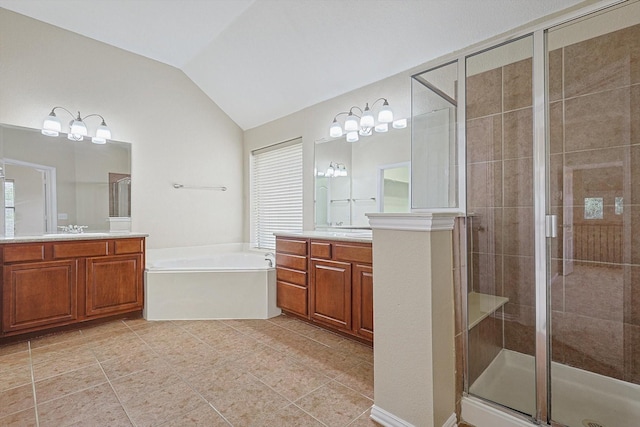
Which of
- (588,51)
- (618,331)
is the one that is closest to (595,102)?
(588,51)

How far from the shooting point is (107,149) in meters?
3.52

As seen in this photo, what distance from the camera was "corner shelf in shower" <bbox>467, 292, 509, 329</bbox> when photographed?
1752mm

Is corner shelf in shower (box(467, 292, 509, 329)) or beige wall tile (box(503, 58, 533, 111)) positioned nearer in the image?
corner shelf in shower (box(467, 292, 509, 329))

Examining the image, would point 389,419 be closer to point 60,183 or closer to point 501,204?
point 501,204

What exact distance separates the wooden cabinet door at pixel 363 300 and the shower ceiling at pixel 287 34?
178cm

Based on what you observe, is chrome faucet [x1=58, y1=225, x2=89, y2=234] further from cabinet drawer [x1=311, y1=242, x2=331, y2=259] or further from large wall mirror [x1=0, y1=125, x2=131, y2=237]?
cabinet drawer [x1=311, y1=242, x2=331, y2=259]

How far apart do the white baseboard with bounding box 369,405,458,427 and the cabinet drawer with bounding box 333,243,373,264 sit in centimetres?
100

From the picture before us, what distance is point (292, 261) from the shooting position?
3.07 metres

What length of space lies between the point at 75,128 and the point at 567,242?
4.20 m

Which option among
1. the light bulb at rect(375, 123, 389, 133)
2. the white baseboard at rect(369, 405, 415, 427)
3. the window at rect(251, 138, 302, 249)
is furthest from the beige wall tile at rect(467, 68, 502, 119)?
the window at rect(251, 138, 302, 249)

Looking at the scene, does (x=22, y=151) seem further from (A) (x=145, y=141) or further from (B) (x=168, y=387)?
(B) (x=168, y=387)

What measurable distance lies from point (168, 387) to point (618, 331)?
258 cm

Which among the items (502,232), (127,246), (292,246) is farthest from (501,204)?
(127,246)

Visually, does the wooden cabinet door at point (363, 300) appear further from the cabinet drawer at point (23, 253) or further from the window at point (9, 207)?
the window at point (9, 207)
